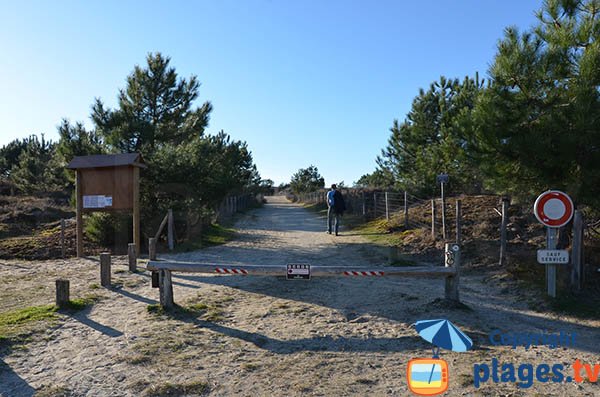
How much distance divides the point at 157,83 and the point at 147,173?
16.6 ft

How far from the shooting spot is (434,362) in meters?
4.26

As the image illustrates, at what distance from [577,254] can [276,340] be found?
495 centimetres

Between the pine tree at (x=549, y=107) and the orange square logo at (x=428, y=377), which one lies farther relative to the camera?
the pine tree at (x=549, y=107)

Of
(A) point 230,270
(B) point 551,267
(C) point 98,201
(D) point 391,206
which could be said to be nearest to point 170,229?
(C) point 98,201

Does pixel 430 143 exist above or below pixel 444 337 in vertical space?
above

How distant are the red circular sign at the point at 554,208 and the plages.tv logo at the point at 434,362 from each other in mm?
3098

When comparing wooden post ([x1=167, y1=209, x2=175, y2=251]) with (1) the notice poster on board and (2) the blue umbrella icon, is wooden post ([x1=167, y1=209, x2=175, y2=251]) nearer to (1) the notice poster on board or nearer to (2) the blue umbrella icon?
(1) the notice poster on board

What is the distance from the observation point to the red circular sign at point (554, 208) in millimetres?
6266

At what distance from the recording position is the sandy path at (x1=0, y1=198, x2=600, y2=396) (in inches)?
165

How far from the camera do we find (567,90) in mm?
6945

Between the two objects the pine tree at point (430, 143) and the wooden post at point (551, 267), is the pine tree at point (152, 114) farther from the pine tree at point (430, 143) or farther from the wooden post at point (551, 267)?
the wooden post at point (551, 267)

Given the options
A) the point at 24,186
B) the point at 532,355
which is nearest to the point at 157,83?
the point at 532,355

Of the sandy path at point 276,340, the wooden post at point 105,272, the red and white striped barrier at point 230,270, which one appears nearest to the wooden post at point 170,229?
the sandy path at point 276,340

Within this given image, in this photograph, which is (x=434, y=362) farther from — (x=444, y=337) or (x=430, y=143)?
(x=430, y=143)
